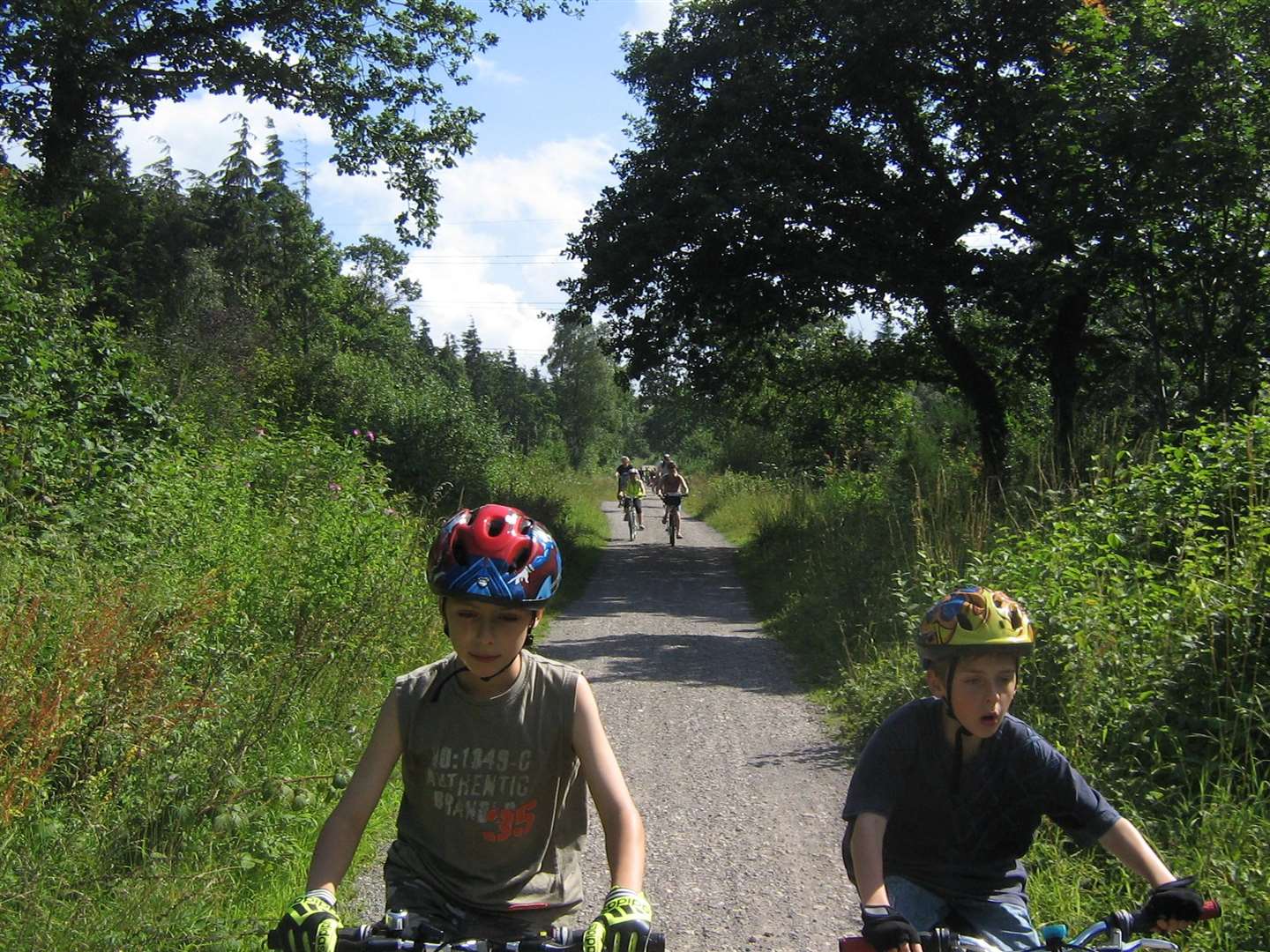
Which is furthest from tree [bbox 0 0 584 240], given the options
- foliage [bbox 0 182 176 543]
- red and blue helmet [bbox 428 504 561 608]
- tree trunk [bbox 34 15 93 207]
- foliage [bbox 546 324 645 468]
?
foliage [bbox 546 324 645 468]

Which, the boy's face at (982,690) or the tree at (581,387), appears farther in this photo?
the tree at (581,387)

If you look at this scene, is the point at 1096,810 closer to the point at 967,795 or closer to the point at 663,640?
the point at 967,795

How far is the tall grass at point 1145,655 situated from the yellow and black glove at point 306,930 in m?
3.32

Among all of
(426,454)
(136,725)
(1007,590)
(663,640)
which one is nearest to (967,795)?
(136,725)

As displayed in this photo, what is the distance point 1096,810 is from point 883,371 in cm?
1851

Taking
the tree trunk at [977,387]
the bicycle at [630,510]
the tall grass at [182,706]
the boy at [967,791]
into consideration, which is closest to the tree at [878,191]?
the tree trunk at [977,387]

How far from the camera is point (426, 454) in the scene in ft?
69.4

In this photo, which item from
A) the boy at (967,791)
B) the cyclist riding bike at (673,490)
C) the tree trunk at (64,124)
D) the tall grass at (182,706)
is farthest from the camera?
the cyclist riding bike at (673,490)

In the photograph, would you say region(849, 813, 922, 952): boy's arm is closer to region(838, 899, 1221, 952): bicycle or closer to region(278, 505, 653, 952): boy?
region(838, 899, 1221, 952): bicycle

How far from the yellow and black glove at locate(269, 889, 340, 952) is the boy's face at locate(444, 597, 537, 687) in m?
0.67

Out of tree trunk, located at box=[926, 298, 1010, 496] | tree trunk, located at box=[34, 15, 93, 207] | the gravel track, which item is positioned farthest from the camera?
tree trunk, located at box=[926, 298, 1010, 496]

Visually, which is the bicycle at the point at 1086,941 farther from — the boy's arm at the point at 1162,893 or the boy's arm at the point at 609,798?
the boy's arm at the point at 609,798

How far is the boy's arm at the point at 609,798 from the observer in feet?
8.46

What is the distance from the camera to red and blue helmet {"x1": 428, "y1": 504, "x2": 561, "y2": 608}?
2750 millimetres
